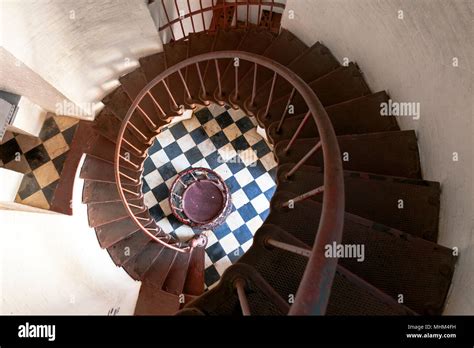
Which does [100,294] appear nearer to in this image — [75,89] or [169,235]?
[169,235]

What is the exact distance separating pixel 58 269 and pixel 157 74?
2443 mm

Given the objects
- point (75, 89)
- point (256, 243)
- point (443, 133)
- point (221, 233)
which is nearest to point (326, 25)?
point (443, 133)

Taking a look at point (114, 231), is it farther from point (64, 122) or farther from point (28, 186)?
point (64, 122)

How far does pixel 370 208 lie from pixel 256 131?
136 inches

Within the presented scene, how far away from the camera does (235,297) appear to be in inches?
86.7

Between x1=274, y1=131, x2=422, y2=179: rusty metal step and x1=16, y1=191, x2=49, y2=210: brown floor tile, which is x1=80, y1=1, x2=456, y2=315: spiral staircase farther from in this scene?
x1=16, y1=191, x2=49, y2=210: brown floor tile

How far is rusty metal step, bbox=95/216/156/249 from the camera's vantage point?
4.78 metres

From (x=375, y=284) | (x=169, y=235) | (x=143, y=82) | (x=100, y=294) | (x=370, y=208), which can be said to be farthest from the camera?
(x=169, y=235)

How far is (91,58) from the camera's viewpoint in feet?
14.0

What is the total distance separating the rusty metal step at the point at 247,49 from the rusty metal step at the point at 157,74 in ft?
1.88

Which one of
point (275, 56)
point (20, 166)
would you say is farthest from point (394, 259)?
point (20, 166)

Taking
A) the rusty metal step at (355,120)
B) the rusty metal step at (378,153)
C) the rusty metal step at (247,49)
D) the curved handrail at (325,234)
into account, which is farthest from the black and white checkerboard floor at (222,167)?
the curved handrail at (325,234)

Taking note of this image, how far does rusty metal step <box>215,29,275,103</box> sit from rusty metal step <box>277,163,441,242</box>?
5.21 feet

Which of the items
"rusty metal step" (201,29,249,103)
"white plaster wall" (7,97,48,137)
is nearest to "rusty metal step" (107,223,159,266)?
"white plaster wall" (7,97,48,137)
